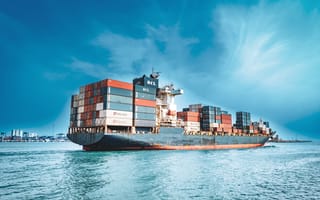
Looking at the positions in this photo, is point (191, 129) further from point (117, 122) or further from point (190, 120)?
point (117, 122)

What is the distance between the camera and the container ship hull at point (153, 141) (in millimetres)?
35531

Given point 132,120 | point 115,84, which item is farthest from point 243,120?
point 115,84

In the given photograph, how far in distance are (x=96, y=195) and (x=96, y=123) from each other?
2660 cm

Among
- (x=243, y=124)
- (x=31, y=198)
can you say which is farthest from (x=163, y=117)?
(x=31, y=198)

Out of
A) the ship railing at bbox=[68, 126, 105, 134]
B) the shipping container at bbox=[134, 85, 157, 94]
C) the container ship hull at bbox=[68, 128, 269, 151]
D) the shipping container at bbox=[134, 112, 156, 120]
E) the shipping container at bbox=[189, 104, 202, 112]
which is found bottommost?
the container ship hull at bbox=[68, 128, 269, 151]

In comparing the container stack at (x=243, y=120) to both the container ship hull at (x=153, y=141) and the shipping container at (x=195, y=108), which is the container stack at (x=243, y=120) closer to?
the container ship hull at (x=153, y=141)

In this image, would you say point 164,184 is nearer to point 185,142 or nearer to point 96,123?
point 96,123

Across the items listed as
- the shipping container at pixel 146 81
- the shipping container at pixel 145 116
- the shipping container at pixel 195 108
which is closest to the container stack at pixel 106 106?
the shipping container at pixel 145 116

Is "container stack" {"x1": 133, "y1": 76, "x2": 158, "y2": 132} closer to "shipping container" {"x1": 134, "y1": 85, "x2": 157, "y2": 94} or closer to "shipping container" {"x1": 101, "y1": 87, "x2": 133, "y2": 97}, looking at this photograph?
"shipping container" {"x1": 134, "y1": 85, "x2": 157, "y2": 94}

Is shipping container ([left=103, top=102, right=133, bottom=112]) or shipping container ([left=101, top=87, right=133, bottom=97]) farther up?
shipping container ([left=101, top=87, right=133, bottom=97])

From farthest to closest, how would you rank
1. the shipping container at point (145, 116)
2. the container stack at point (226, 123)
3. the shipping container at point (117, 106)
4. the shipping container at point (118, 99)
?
1. the container stack at point (226, 123)
2. the shipping container at point (145, 116)
3. the shipping container at point (118, 99)
4. the shipping container at point (117, 106)

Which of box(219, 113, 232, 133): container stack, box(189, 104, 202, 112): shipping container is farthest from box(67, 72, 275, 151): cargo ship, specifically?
box(189, 104, 202, 112): shipping container

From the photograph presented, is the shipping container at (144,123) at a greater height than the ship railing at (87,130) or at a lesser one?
greater

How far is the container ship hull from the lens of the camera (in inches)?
1399
